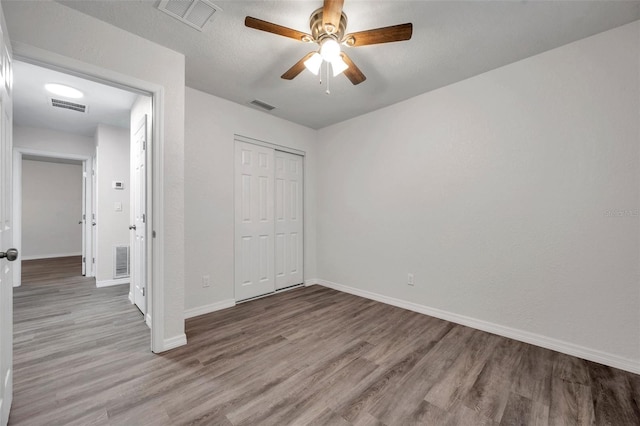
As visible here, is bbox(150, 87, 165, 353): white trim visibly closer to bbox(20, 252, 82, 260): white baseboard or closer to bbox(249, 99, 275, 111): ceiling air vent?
bbox(249, 99, 275, 111): ceiling air vent

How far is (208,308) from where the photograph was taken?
293 centimetres

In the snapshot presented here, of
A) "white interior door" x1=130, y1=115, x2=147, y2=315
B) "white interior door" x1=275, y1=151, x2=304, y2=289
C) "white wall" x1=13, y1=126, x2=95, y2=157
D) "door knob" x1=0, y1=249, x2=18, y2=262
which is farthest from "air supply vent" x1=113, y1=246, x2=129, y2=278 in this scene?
"door knob" x1=0, y1=249, x2=18, y2=262

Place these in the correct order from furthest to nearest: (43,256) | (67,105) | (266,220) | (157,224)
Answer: (43,256), (266,220), (67,105), (157,224)

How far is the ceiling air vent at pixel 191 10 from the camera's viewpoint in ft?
5.63

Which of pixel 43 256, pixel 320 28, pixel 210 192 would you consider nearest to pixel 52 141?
pixel 210 192

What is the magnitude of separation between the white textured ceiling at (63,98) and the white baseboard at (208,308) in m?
2.55

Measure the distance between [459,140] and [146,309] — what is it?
147 inches

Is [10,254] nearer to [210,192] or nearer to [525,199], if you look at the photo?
[210,192]

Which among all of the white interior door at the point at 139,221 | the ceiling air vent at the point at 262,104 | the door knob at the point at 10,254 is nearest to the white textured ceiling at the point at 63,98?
the white interior door at the point at 139,221

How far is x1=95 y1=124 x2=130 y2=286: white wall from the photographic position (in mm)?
3971

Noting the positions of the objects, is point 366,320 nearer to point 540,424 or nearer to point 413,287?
point 413,287

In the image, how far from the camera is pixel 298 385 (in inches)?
67.5

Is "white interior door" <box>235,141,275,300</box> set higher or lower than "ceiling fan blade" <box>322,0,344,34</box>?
lower

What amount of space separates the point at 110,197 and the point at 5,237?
326cm
